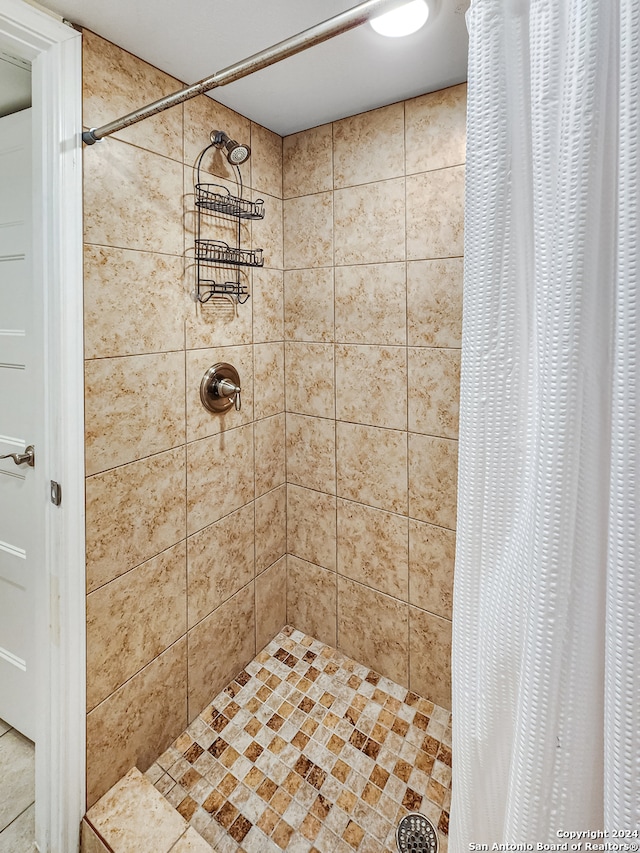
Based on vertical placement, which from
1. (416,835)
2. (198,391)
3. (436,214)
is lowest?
(416,835)

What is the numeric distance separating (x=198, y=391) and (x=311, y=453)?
604 mm

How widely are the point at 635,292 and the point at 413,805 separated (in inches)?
60.6

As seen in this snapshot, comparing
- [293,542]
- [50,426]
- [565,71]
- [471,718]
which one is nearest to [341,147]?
[565,71]

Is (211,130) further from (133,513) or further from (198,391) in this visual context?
(133,513)

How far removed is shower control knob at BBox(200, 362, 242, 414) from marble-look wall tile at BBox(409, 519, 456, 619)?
32.9 inches

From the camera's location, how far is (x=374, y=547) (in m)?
1.80

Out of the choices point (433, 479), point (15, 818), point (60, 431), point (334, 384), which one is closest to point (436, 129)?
point (334, 384)

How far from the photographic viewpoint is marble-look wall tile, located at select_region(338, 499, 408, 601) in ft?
5.70

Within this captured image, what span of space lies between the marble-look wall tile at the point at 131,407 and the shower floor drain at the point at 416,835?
134cm

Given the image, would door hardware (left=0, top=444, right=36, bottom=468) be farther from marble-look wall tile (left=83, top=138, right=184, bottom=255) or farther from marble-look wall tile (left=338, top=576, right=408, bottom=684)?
marble-look wall tile (left=338, top=576, right=408, bottom=684)

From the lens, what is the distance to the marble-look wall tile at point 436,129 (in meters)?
1.46

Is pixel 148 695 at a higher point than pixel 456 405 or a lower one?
lower

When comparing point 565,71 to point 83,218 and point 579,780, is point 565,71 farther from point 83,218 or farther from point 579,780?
point 83,218

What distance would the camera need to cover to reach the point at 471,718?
74cm
